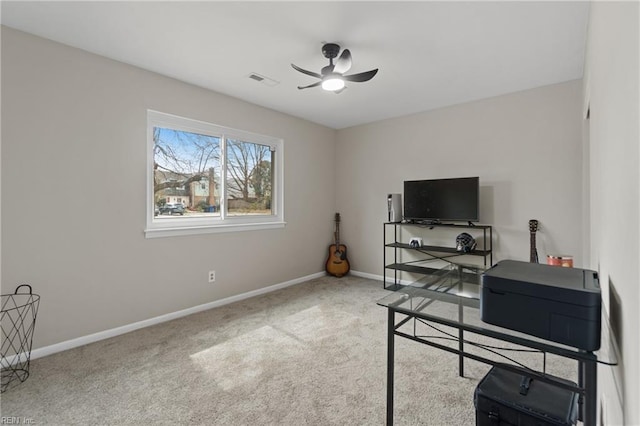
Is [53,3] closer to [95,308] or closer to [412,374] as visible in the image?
[95,308]

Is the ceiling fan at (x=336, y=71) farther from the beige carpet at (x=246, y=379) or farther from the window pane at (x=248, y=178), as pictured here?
the beige carpet at (x=246, y=379)

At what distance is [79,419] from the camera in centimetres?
168

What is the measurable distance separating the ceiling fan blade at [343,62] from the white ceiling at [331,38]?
85 mm

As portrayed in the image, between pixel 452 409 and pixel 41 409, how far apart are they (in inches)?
93.9

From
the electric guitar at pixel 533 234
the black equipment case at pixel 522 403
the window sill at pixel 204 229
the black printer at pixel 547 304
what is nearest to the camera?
the black printer at pixel 547 304

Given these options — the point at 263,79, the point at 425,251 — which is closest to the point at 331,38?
the point at 263,79

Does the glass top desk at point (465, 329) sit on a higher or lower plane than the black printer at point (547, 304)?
lower

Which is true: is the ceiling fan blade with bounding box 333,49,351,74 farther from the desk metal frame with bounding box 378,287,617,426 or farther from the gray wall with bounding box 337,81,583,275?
the gray wall with bounding box 337,81,583,275

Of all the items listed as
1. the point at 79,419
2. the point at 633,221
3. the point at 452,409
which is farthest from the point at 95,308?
the point at 633,221

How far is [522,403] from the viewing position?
1310 mm

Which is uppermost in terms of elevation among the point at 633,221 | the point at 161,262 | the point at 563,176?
the point at 563,176

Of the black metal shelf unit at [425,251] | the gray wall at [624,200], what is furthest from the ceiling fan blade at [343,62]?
the black metal shelf unit at [425,251]

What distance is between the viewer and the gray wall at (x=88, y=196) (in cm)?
226

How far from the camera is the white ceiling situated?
6.59ft
